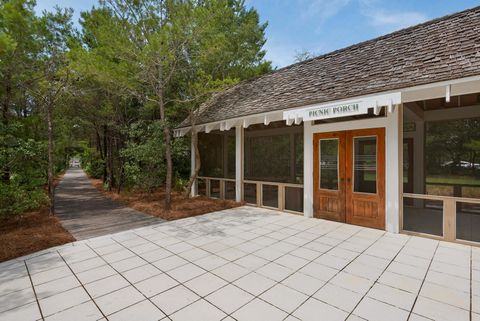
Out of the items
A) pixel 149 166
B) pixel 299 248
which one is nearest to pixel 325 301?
pixel 299 248

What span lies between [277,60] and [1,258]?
19.3m

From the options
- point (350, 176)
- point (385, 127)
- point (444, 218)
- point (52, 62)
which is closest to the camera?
point (444, 218)

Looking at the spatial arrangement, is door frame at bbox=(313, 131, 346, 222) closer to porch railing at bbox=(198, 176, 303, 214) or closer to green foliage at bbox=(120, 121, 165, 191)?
porch railing at bbox=(198, 176, 303, 214)

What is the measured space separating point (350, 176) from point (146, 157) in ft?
24.2

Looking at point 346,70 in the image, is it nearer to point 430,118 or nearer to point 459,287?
point 430,118

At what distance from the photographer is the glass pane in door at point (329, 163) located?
6672mm

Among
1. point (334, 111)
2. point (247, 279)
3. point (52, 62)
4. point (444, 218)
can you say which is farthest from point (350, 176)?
point (52, 62)

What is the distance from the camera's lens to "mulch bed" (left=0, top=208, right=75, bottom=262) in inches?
187

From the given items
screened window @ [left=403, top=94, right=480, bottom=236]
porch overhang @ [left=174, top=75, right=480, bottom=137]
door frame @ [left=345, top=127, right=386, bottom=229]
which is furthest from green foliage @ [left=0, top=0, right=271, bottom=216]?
screened window @ [left=403, top=94, right=480, bottom=236]

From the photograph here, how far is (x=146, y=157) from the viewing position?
9414mm

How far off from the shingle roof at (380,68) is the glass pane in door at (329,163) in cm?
134

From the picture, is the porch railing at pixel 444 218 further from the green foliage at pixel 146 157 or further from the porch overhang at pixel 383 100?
the green foliage at pixel 146 157

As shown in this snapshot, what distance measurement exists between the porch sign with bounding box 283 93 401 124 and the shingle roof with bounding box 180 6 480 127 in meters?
0.20

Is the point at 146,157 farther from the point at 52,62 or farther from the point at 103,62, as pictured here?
the point at 52,62
